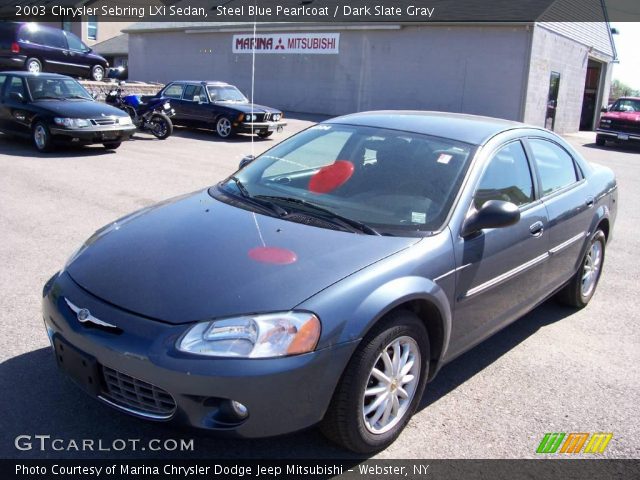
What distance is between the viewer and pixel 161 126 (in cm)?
1566

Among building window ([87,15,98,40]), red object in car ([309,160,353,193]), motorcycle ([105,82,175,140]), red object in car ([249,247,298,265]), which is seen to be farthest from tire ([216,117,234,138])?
building window ([87,15,98,40])

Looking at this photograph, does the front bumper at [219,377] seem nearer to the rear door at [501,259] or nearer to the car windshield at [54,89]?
the rear door at [501,259]

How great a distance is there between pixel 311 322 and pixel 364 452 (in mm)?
765

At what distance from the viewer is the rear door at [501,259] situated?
3.38m

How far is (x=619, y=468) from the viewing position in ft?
9.84

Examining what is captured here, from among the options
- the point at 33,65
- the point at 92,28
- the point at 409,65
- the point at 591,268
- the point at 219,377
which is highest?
the point at 92,28

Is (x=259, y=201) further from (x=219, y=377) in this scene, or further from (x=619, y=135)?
(x=619, y=135)

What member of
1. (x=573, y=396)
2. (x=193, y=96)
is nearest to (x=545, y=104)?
(x=193, y=96)

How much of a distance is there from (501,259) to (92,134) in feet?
32.6

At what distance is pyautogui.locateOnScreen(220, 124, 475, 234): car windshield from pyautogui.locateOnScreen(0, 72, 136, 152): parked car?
845 cm

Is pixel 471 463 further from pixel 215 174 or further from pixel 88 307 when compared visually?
pixel 215 174

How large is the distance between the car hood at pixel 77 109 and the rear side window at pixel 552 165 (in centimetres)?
948

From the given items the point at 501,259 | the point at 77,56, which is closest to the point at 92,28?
the point at 77,56

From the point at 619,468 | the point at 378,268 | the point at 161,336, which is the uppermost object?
the point at 378,268
